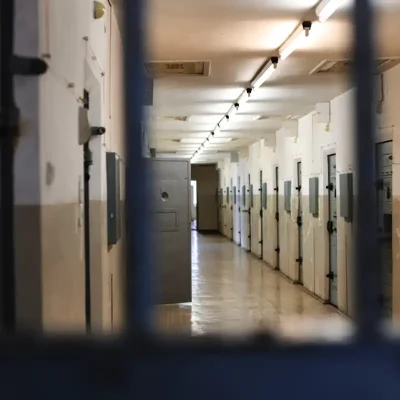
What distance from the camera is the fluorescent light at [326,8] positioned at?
3672 mm

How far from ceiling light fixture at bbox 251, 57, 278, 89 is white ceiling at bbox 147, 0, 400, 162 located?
0.06 metres

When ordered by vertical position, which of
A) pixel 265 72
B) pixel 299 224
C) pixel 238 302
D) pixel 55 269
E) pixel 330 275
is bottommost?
pixel 238 302

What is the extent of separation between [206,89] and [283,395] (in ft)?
20.3

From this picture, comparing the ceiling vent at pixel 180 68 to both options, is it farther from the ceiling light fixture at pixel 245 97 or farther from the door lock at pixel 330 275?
the door lock at pixel 330 275

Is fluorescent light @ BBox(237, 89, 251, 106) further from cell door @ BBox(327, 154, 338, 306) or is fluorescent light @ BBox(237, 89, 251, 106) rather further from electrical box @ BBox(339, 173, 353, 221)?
electrical box @ BBox(339, 173, 353, 221)

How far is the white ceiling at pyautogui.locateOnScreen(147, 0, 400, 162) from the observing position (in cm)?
399

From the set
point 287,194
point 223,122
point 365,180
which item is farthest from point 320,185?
point 365,180

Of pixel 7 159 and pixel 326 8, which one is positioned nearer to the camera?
pixel 7 159

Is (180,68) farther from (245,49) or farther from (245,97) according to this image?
(245,97)

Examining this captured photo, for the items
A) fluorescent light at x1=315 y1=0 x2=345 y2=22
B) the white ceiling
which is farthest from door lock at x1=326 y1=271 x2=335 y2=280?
fluorescent light at x1=315 y1=0 x2=345 y2=22

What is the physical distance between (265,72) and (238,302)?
3310 mm

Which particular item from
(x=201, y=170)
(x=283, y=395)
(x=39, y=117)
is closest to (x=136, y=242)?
(x=283, y=395)

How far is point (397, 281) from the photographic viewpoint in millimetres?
5496

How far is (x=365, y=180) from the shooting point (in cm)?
100
